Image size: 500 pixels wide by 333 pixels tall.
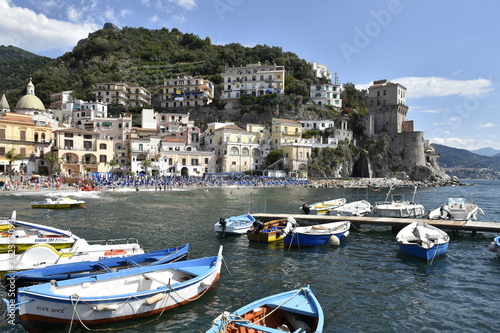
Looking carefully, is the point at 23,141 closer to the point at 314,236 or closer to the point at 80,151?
the point at 80,151

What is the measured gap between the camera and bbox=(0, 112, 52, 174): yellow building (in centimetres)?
5678

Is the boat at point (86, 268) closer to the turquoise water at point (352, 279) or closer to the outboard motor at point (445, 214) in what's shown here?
the turquoise water at point (352, 279)

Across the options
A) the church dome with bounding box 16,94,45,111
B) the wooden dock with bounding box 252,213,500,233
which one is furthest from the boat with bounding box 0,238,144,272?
the church dome with bounding box 16,94,45,111

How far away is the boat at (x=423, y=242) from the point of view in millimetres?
16000

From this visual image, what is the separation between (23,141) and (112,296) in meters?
62.9

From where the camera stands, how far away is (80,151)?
203 feet

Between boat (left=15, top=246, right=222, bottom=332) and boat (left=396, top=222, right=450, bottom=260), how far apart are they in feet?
34.6

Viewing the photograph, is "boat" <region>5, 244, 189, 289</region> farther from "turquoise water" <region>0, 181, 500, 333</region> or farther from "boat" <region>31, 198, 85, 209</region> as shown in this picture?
"boat" <region>31, 198, 85, 209</region>

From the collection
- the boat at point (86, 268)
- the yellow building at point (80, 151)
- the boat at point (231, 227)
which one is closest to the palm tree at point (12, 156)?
the yellow building at point (80, 151)

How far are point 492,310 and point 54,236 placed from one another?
1858cm

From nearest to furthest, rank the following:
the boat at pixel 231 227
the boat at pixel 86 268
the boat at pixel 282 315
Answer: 1. the boat at pixel 282 315
2. the boat at pixel 86 268
3. the boat at pixel 231 227

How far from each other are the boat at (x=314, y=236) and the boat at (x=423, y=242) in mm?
3412

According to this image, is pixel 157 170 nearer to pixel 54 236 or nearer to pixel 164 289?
pixel 54 236

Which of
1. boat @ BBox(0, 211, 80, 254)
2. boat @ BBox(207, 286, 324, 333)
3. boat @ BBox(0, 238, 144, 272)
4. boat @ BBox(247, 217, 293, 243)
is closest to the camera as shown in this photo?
boat @ BBox(207, 286, 324, 333)
